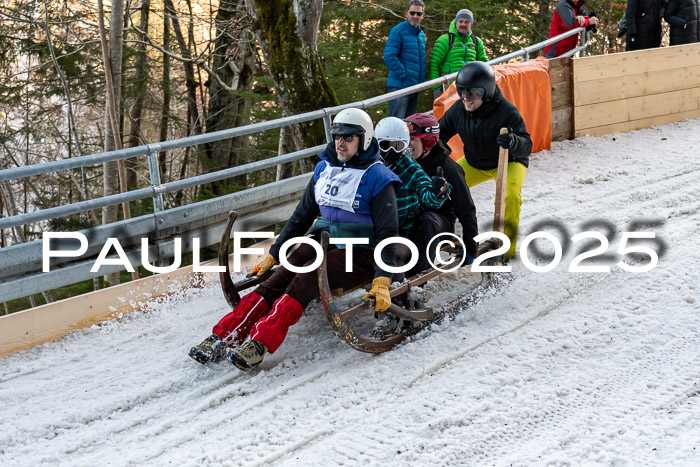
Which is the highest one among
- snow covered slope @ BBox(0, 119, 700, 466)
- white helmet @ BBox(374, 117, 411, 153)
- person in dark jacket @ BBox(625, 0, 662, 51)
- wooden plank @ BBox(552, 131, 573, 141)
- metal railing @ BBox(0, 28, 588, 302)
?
person in dark jacket @ BBox(625, 0, 662, 51)

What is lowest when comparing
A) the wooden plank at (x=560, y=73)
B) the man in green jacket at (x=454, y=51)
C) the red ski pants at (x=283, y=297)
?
the red ski pants at (x=283, y=297)

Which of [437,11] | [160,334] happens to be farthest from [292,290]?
[437,11]

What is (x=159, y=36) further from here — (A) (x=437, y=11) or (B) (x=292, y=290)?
(B) (x=292, y=290)

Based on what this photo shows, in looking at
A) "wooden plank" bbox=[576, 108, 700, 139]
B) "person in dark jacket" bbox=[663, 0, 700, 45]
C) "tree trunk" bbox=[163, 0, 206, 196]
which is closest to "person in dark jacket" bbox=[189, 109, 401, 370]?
"wooden plank" bbox=[576, 108, 700, 139]

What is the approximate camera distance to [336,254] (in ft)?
15.6

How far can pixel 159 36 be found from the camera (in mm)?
15516

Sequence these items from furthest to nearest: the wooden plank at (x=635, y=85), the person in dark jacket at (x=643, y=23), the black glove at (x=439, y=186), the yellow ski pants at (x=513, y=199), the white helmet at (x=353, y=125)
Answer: the person in dark jacket at (x=643, y=23)
the wooden plank at (x=635, y=85)
the yellow ski pants at (x=513, y=199)
the black glove at (x=439, y=186)
the white helmet at (x=353, y=125)

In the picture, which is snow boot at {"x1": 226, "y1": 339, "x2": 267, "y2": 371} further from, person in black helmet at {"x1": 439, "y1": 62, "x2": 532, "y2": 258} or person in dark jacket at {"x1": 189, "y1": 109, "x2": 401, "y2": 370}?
person in black helmet at {"x1": 439, "y1": 62, "x2": 532, "y2": 258}

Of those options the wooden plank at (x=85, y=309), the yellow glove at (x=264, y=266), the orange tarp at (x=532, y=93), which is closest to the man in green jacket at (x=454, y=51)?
the orange tarp at (x=532, y=93)

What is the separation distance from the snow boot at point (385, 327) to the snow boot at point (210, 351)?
3.48ft

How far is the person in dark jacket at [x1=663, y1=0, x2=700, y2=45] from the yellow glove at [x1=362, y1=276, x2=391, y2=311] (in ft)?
29.0

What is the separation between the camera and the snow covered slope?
3646 millimetres

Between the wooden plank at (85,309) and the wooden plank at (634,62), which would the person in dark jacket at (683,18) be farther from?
the wooden plank at (85,309)

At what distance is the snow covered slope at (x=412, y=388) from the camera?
3646 millimetres
